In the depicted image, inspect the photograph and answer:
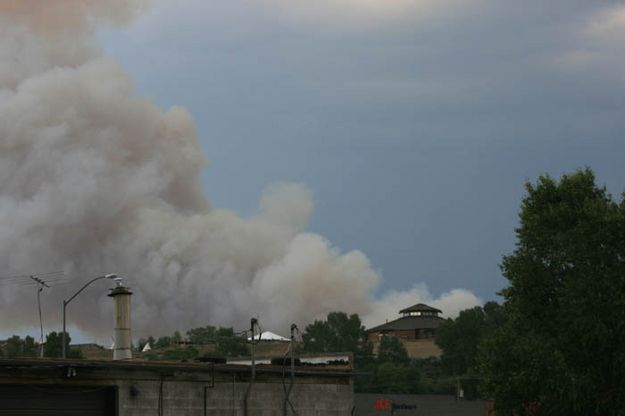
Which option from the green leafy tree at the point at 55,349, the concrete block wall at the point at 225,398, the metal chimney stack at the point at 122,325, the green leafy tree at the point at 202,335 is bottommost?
the concrete block wall at the point at 225,398

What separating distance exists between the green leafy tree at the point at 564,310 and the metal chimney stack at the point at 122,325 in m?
19.3

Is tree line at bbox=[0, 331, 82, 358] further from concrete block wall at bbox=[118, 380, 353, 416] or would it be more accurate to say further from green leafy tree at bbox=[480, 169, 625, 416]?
concrete block wall at bbox=[118, 380, 353, 416]

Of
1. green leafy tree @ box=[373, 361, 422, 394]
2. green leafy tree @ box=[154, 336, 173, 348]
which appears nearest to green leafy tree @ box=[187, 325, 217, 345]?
green leafy tree @ box=[154, 336, 173, 348]

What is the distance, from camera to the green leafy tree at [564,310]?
5747 centimetres

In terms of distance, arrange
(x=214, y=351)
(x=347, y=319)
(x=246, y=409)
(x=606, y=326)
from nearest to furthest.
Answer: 1. (x=246, y=409)
2. (x=606, y=326)
3. (x=214, y=351)
4. (x=347, y=319)

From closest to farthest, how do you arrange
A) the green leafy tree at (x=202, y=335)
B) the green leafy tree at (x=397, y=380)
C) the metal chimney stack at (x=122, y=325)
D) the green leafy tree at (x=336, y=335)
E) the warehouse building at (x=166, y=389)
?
the warehouse building at (x=166, y=389) → the metal chimney stack at (x=122, y=325) → the green leafy tree at (x=397, y=380) → the green leafy tree at (x=202, y=335) → the green leafy tree at (x=336, y=335)

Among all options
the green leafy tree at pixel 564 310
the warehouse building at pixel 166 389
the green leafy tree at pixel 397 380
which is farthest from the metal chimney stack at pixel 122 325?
the green leafy tree at pixel 397 380

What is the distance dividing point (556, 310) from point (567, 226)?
441 cm

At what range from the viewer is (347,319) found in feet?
619

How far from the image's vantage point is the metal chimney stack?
4853cm

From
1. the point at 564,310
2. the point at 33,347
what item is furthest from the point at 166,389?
the point at 33,347

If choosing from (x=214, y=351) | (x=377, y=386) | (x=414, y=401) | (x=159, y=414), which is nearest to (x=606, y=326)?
(x=159, y=414)

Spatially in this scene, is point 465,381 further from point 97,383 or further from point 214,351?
point 97,383

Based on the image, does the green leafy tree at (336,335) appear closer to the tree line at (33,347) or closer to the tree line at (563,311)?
the tree line at (33,347)
